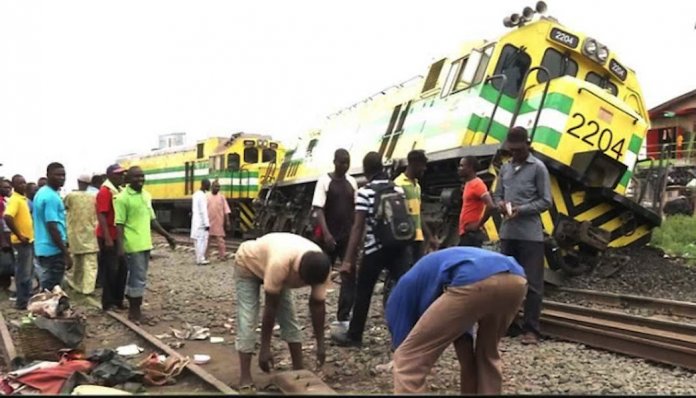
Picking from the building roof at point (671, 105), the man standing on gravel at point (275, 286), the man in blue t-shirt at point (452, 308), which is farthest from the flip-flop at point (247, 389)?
the building roof at point (671, 105)

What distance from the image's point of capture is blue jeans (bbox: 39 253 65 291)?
788 centimetres

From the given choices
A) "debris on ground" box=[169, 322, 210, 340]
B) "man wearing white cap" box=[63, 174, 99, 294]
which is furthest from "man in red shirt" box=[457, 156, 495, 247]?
"man wearing white cap" box=[63, 174, 99, 294]

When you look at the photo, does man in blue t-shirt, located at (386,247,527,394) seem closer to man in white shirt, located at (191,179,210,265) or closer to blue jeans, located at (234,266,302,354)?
blue jeans, located at (234,266,302,354)

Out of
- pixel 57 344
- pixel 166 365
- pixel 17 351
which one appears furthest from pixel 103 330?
pixel 166 365

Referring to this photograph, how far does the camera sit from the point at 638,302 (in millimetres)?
8055

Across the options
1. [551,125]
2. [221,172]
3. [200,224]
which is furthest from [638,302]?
[221,172]

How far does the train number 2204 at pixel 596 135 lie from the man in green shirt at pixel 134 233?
505cm

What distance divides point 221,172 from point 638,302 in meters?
17.9

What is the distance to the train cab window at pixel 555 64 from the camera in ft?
31.8

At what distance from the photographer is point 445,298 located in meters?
3.71

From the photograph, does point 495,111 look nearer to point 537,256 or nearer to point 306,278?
point 537,256

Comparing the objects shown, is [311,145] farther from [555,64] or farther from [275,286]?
[275,286]

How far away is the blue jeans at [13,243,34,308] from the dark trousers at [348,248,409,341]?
458 cm

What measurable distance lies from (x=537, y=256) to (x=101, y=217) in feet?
15.8
